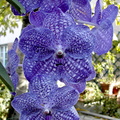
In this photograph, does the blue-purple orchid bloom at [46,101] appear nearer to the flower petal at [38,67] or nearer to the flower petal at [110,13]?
the flower petal at [38,67]

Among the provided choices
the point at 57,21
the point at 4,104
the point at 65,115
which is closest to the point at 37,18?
the point at 57,21

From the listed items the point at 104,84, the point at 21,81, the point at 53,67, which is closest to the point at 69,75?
the point at 53,67

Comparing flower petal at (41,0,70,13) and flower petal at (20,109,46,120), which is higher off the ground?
flower petal at (41,0,70,13)

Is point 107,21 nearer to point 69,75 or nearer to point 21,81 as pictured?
point 69,75

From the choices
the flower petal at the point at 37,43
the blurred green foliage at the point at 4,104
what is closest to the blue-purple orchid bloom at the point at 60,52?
the flower petal at the point at 37,43

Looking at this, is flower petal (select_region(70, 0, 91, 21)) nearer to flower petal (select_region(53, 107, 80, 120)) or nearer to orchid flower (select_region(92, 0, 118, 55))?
orchid flower (select_region(92, 0, 118, 55))

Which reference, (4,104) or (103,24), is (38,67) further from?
(4,104)

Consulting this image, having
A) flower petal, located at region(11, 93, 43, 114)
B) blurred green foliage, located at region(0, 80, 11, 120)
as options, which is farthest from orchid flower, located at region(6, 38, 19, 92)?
blurred green foliage, located at region(0, 80, 11, 120)
